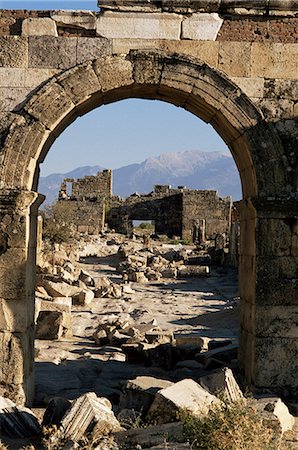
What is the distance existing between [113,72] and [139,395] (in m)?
3.45

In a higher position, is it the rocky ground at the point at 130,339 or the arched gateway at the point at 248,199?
the arched gateway at the point at 248,199

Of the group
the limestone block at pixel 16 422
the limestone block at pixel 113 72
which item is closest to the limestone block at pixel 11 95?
the limestone block at pixel 113 72

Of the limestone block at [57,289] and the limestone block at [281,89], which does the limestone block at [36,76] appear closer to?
the limestone block at [281,89]

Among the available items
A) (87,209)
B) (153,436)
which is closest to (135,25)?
(153,436)

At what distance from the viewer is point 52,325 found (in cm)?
1073

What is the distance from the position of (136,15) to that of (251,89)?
152 cm

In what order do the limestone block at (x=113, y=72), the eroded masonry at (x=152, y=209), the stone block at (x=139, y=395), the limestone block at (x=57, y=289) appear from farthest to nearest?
1. the eroded masonry at (x=152, y=209)
2. the limestone block at (x=57, y=289)
3. the limestone block at (x=113, y=72)
4. the stone block at (x=139, y=395)

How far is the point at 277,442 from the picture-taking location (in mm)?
5133

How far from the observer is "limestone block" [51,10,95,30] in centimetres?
703

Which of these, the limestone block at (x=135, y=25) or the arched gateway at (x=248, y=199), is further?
the limestone block at (x=135, y=25)

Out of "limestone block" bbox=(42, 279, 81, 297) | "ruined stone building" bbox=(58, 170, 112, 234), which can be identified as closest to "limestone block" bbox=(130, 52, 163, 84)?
"limestone block" bbox=(42, 279, 81, 297)

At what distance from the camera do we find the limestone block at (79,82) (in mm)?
6852

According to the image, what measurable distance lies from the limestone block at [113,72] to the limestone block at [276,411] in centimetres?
363

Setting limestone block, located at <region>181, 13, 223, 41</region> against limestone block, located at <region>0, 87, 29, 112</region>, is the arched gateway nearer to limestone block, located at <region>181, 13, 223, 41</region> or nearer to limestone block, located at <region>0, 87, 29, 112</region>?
limestone block, located at <region>0, 87, 29, 112</region>
